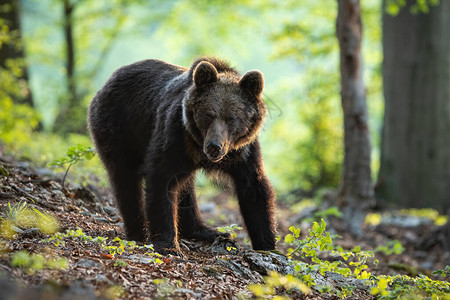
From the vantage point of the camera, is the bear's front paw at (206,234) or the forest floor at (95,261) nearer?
the forest floor at (95,261)

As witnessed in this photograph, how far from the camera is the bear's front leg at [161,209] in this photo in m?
5.57

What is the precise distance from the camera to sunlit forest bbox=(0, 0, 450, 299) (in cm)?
449

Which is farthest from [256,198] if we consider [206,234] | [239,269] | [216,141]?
[239,269]

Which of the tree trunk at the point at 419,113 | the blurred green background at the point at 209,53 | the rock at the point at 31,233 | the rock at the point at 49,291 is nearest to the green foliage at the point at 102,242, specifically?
the rock at the point at 31,233

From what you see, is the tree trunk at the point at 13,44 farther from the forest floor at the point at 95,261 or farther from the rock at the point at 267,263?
the rock at the point at 267,263

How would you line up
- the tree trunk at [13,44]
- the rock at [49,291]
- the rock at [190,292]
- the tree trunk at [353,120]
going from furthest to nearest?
the tree trunk at [13,44], the tree trunk at [353,120], the rock at [190,292], the rock at [49,291]

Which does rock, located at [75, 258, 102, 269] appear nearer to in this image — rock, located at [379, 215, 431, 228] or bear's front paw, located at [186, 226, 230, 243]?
bear's front paw, located at [186, 226, 230, 243]

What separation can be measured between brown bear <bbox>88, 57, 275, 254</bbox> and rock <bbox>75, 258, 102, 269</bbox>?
125 cm

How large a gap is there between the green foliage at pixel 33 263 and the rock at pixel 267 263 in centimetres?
187

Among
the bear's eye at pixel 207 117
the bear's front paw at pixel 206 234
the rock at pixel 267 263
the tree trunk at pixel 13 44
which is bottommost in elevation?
the bear's front paw at pixel 206 234

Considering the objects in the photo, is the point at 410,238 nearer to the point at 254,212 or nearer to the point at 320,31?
the point at 254,212

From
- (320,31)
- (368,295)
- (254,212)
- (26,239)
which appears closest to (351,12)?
(254,212)

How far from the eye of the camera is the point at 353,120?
998 centimetres

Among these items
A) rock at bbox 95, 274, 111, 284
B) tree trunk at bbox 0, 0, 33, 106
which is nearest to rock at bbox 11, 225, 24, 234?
rock at bbox 95, 274, 111, 284
